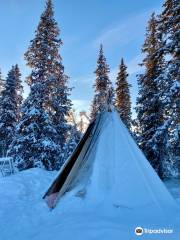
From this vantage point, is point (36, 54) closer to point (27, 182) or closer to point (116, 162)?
point (27, 182)

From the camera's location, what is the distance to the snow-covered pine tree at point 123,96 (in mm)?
27500

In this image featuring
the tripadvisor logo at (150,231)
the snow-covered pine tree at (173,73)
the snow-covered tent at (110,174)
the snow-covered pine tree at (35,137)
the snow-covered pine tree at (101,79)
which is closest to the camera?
the tripadvisor logo at (150,231)

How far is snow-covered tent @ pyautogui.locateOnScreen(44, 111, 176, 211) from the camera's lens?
22.4ft

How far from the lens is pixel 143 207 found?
21.4ft

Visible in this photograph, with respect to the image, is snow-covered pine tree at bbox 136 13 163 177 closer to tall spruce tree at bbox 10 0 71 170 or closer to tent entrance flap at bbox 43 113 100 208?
tall spruce tree at bbox 10 0 71 170

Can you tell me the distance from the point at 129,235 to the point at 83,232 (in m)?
0.84

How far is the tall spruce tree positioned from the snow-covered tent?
840cm

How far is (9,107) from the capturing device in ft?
91.4

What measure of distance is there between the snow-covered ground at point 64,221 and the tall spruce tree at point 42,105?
8.78 metres

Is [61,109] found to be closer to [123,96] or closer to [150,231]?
[123,96]

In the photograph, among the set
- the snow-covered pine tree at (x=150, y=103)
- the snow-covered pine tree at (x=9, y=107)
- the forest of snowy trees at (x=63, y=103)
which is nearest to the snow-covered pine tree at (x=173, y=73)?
the forest of snowy trees at (x=63, y=103)

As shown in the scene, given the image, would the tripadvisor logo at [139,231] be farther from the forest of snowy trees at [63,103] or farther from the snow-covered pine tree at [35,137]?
the snow-covered pine tree at [35,137]

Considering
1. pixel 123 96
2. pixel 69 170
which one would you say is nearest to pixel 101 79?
pixel 123 96

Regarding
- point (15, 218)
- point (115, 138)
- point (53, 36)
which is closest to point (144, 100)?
point (53, 36)
